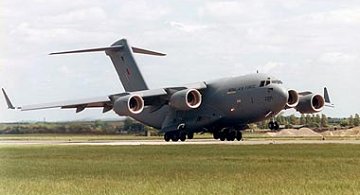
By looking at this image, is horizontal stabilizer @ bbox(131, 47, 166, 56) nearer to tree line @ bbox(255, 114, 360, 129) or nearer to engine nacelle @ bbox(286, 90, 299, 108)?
engine nacelle @ bbox(286, 90, 299, 108)

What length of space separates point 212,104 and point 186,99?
273cm

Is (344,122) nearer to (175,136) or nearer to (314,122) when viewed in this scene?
(314,122)

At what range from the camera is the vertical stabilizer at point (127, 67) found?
62031mm

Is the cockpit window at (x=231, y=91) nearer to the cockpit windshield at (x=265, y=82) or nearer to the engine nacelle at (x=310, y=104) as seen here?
the cockpit windshield at (x=265, y=82)

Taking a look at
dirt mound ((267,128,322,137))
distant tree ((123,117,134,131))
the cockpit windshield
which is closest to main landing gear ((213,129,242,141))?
the cockpit windshield

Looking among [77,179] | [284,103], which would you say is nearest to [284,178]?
[77,179]

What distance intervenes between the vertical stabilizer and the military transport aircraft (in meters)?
2.62

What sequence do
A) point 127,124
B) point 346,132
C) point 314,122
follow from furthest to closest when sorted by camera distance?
1. point 314,122
2. point 346,132
3. point 127,124

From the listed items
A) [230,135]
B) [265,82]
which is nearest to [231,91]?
[265,82]

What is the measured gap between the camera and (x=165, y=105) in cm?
5844

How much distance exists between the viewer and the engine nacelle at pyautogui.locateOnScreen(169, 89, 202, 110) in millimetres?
53612

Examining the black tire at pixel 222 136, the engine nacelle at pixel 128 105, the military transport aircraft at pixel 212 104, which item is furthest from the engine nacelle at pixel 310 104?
the engine nacelle at pixel 128 105

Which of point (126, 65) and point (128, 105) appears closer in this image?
point (128, 105)

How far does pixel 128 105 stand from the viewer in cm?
5188
